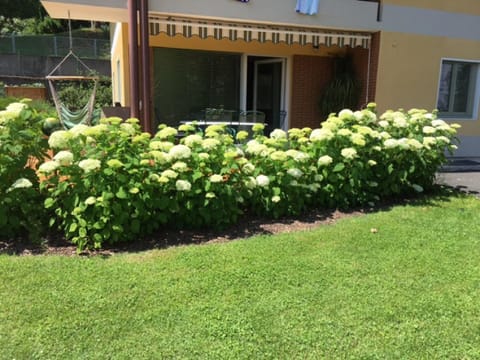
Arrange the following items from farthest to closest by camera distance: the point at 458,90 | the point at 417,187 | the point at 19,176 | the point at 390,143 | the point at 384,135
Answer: the point at 458,90 < the point at 417,187 < the point at 384,135 < the point at 390,143 < the point at 19,176

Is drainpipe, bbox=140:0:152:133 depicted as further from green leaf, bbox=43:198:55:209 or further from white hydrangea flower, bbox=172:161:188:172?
green leaf, bbox=43:198:55:209

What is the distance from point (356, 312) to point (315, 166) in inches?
106

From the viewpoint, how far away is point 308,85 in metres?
12.3

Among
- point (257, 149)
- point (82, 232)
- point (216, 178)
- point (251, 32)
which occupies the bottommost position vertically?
point (82, 232)

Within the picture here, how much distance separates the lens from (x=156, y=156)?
188 inches

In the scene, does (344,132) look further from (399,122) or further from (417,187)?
(417,187)

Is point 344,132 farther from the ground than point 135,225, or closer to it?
farther from the ground

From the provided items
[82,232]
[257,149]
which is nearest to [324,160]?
[257,149]

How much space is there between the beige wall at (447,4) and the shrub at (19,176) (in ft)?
27.7

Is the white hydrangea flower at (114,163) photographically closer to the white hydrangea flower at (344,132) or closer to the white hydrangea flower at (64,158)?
the white hydrangea flower at (64,158)

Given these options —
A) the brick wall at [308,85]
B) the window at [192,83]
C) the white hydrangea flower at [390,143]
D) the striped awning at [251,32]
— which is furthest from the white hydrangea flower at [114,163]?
the brick wall at [308,85]

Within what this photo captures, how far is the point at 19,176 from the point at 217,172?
2135 millimetres

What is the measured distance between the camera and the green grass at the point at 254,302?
3.11 meters

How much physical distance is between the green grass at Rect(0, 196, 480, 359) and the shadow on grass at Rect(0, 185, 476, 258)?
205mm
